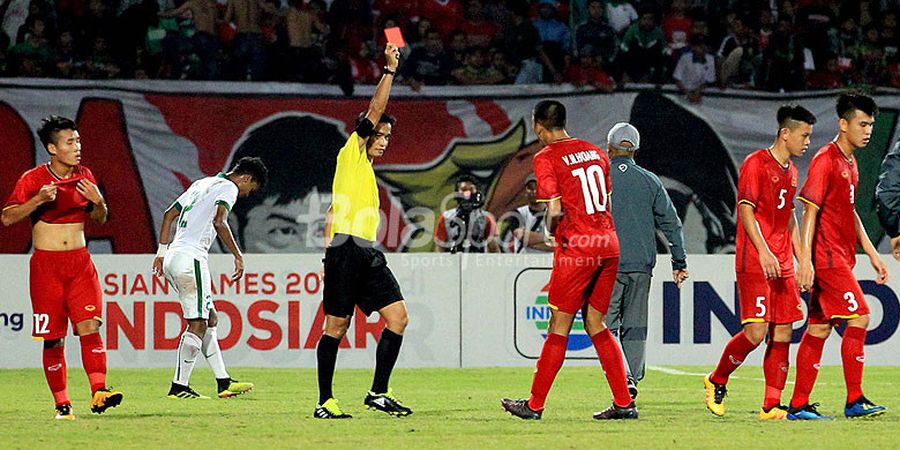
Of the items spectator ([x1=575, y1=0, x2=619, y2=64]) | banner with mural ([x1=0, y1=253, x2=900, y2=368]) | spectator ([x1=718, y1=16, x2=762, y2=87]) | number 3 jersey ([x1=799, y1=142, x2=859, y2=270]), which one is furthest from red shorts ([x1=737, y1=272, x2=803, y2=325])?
spectator ([x1=575, y1=0, x2=619, y2=64])

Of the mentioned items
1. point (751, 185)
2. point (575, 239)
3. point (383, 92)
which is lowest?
point (575, 239)

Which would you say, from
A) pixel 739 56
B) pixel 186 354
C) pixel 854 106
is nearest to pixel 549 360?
pixel 854 106

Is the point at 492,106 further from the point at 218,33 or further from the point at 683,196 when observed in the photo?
the point at 218,33

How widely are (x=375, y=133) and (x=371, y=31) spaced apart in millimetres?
11513

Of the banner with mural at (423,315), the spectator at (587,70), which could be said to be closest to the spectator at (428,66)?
the spectator at (587,70)

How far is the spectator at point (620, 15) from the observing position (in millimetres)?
21359

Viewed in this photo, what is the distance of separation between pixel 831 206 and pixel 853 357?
1.05 meters

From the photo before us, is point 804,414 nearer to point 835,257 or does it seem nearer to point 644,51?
point 835,257

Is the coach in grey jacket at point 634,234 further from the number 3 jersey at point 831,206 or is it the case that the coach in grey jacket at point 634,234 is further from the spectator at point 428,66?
the spectator at point 428,66

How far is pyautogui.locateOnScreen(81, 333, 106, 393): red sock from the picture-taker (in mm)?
9773

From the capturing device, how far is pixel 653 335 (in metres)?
16.2

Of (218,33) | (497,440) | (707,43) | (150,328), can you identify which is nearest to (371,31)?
(218,33)

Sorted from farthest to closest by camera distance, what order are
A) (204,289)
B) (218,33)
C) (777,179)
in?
(218,33), (204,289), (777,179)

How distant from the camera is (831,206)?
30.8 feet
